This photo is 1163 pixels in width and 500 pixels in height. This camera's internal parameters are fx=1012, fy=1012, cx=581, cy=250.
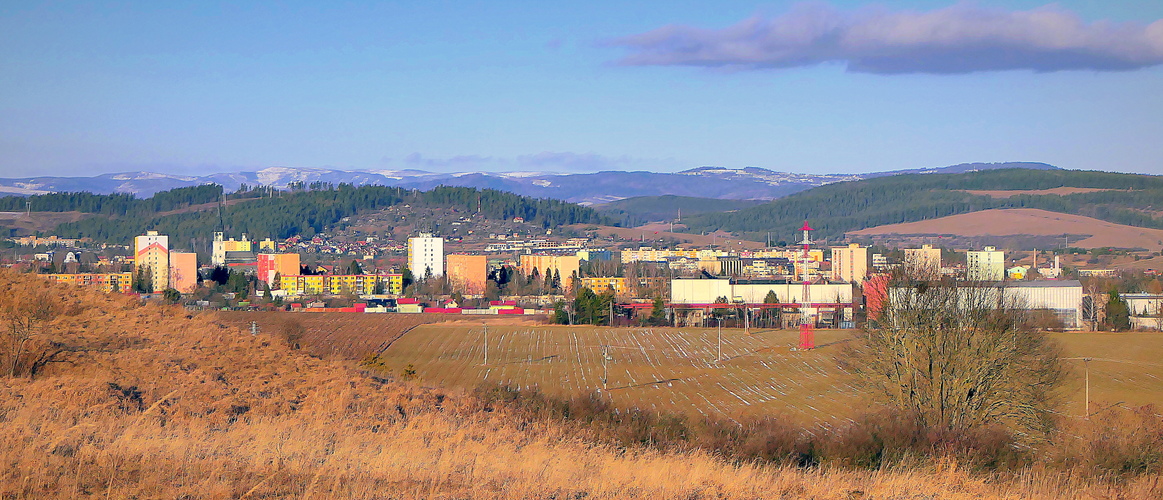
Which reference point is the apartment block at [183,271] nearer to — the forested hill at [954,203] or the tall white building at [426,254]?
the tall white building at [426,254]

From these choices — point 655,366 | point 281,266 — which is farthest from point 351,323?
point 281,266

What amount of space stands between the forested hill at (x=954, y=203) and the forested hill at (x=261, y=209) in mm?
32342

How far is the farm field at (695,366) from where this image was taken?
75.5 feet

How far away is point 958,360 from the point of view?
15.3m

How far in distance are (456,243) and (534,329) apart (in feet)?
283

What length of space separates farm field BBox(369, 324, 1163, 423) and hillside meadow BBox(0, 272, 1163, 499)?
960 cm

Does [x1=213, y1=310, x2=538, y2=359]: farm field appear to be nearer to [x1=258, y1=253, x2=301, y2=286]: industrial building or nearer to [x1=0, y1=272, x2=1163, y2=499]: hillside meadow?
[x1=0, y1=272, x2=1163, y2=499]: hillside meadow

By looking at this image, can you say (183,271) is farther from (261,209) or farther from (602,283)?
(261,209)

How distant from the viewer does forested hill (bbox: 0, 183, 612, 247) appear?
132 m

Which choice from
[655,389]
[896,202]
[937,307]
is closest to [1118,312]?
[655,389]

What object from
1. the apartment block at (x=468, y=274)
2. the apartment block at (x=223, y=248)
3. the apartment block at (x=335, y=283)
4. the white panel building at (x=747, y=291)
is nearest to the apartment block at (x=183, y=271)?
the apartment block at (x=335, y=283)

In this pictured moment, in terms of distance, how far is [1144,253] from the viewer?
104m

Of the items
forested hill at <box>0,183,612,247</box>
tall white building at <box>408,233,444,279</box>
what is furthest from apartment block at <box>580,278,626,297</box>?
forested hill at <box>0,183,612,247</box>

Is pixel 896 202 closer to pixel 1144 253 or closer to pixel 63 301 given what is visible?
pixel 1144 253
